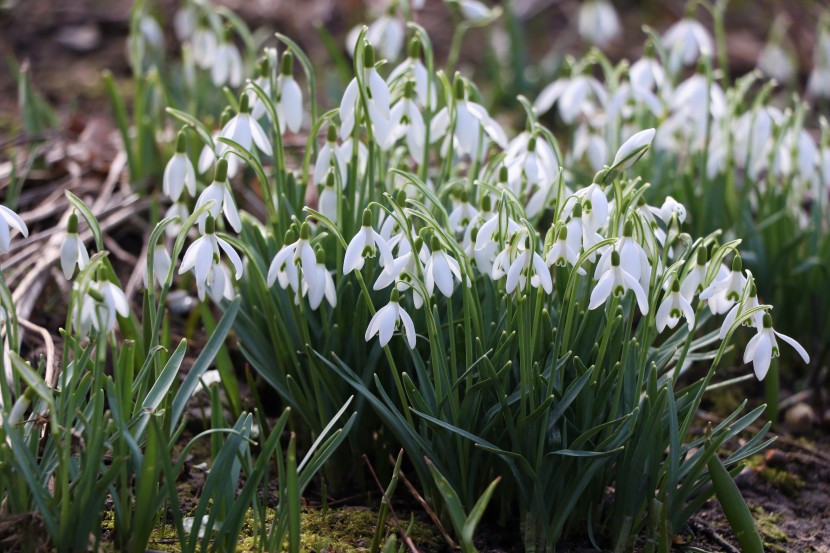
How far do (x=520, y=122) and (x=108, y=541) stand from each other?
2630 mm

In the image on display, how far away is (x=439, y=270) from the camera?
5.06 feet

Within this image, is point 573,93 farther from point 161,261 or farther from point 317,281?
point 161,261

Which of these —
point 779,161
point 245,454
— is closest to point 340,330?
point 245,454

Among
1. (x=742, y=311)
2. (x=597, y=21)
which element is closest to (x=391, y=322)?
(x=742, y=311)

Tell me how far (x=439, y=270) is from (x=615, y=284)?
290mm

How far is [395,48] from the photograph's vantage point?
8.14 feet

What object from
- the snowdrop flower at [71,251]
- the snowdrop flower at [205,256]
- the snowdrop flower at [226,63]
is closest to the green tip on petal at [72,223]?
the snowdrop flower at [71,251]

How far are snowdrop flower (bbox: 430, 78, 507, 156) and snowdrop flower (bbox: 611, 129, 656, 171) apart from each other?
45 cm

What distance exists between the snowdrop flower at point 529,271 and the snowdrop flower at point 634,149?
0.20m

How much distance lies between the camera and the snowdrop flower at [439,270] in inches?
60.6

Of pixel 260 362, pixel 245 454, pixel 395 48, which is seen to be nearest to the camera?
pixel 245 454

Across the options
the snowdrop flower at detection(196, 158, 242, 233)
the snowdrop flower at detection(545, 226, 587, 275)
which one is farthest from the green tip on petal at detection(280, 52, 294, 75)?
the snowdrop flower at detection(545, 226, 587, 275)

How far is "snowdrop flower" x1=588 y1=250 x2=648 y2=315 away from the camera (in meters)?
1.48

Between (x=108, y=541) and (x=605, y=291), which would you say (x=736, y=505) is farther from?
(x=108, y=541)
